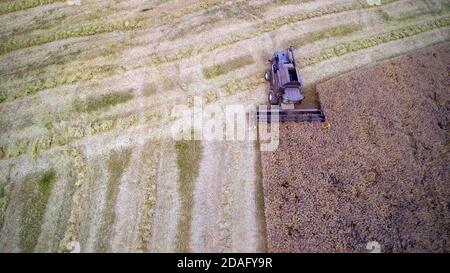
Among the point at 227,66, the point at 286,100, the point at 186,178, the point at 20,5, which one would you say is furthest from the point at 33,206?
the point at 20,5

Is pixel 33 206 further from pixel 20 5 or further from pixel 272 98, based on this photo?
pixel 20 5

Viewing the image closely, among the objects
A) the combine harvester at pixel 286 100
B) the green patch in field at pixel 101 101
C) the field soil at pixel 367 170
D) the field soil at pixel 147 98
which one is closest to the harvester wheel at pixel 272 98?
the combine harvester at pixel 286 100

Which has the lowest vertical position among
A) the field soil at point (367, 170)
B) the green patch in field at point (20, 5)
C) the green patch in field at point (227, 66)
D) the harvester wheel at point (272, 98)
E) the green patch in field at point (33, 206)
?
the field soil at point (367, 170)

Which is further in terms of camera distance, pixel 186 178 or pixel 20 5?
pixel 20 5

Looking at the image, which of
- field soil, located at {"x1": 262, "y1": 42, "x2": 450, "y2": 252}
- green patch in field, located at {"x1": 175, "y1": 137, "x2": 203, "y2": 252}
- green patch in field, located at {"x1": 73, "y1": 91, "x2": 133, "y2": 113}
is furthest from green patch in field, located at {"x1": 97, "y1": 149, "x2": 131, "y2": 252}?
field soil, located at {"x1": 262, "y1": 42, "x2": 450, "y2": 252}

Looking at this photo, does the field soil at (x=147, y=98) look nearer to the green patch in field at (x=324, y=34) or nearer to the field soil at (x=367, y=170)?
the green patch in field at (x=324, y=34)
